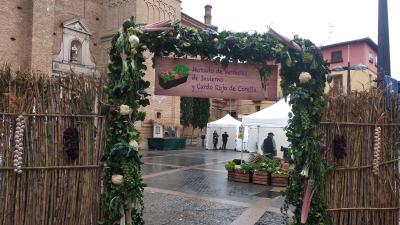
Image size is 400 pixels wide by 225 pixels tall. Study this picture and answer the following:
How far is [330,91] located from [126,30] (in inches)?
123

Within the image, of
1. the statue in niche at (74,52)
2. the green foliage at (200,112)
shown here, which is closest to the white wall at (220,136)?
the green foliage at (200,112)

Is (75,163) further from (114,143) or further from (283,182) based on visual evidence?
(283,182)

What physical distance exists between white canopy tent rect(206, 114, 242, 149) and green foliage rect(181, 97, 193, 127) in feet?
17.8

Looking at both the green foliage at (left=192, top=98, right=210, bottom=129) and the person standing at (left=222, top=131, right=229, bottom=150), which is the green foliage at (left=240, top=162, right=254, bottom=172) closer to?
the person standing at (left=222, top=131, right=229, bottom=150)

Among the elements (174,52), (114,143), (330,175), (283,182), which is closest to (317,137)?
(330,175)

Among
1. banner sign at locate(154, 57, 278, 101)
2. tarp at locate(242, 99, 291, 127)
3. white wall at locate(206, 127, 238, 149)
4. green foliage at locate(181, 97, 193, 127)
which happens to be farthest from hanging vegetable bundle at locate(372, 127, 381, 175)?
green foliage at locate(181, 97, 193, 127)

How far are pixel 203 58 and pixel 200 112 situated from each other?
104ft

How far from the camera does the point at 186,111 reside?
35.4m

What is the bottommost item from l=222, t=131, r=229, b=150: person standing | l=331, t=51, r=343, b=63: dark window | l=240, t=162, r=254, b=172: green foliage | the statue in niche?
l=240, t=162, r=254, b=172: green foliage

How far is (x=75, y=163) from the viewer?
179 inches

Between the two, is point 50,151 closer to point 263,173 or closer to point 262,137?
point 263,173

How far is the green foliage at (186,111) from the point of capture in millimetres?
35188

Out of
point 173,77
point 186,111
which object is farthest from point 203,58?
point 186,111

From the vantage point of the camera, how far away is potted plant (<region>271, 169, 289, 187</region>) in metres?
11.6
